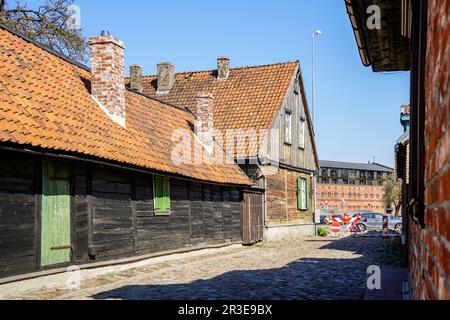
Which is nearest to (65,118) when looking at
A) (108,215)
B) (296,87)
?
(108,215)

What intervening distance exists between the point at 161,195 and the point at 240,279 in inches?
169

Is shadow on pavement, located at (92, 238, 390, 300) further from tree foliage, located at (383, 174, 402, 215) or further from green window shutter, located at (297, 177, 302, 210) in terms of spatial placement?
tree foliage, located at (383, 174, 402, 215)

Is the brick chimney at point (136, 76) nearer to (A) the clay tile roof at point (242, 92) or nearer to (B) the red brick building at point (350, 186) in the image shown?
(A) the clay tile roof at point (242, 92)

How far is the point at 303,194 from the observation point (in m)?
28.6

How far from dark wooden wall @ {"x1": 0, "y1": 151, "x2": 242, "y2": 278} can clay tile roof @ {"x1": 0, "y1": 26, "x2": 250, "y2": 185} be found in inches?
16.4

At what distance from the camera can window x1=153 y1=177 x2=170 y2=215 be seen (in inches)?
576

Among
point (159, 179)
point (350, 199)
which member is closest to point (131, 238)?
point (159, 179)

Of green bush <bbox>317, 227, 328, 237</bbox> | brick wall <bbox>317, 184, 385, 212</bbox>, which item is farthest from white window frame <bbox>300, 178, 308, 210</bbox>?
brick wall <bbox>317, 184, 385, 212</bbox>

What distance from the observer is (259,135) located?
22.9 meters

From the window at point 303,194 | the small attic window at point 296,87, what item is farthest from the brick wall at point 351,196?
the small attic window at point 296,87

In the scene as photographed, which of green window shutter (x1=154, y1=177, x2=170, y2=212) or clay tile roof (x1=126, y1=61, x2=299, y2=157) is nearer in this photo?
green window shutter (x1=154, y1=177, x2=170, y2=212)

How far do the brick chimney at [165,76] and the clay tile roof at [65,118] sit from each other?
34.1 ft

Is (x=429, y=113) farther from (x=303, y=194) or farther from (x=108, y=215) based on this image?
(x=303, y=194)

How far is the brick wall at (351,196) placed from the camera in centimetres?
8775
